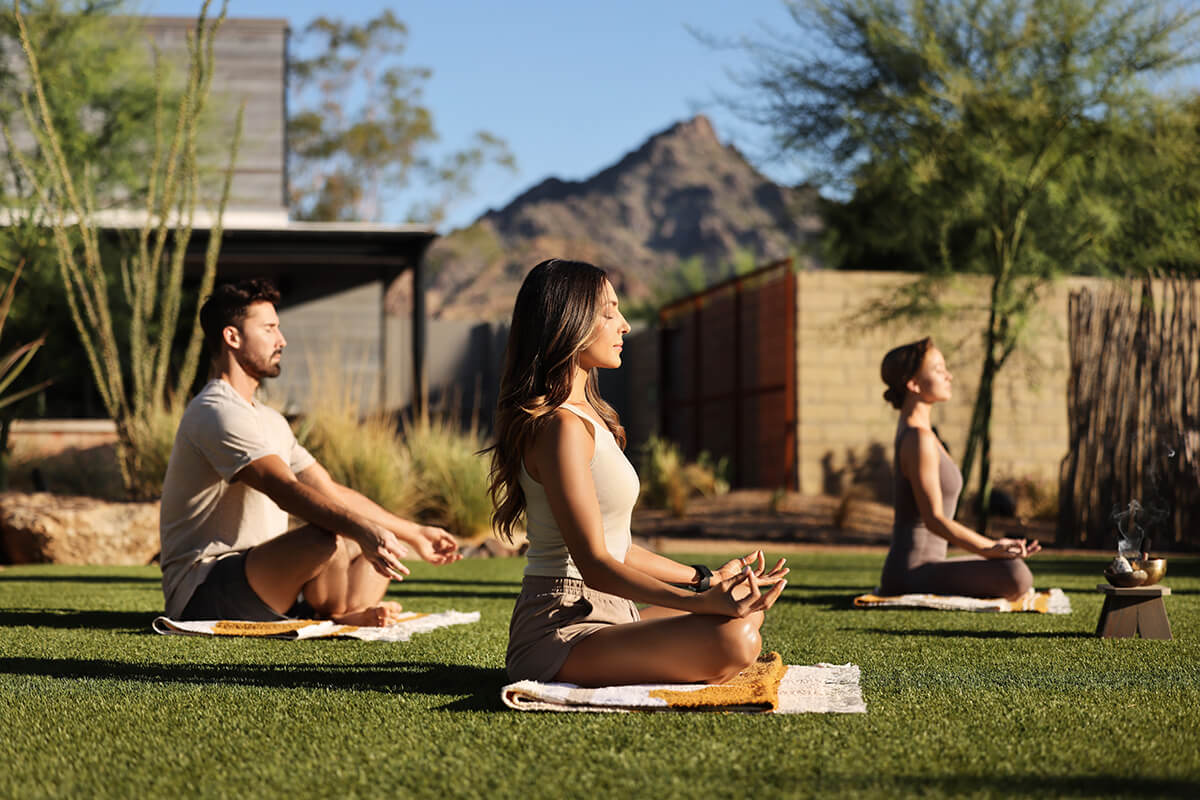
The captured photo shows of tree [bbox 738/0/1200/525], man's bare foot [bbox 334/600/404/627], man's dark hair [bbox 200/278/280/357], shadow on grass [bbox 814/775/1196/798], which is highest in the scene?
tree [bbox 738/0/1200/525]

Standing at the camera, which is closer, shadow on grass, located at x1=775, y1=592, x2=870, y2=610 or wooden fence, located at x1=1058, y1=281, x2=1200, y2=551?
shadow on grass, located at x1=775, y1=592, x2=870, y2=610

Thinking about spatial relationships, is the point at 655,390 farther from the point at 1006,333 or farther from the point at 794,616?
the point at 794,616

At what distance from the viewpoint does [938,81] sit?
1317 cm

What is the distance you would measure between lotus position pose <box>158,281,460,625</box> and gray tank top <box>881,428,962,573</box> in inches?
92.2

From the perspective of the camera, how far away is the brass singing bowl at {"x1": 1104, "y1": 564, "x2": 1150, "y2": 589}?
14.8 feet

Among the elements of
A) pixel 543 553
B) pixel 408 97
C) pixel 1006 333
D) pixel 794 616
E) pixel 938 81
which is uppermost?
pixel 408 97

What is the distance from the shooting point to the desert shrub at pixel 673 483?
13125 millimetres

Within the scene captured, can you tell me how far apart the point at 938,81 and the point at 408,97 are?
88.0ft

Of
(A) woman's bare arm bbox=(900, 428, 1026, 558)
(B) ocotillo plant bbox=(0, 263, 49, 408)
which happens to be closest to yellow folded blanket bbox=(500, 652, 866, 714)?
(A) woman's bare arm bbox=(900, 428, 1026, 558)

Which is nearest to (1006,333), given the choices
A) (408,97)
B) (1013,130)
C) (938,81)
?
(1013,130)

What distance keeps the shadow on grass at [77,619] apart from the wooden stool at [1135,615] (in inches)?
139

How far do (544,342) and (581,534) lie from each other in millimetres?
482

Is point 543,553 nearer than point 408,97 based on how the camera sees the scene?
Yes

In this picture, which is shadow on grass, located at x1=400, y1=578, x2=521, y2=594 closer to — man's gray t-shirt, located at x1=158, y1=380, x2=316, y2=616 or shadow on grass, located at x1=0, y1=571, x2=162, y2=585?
shadow on grass, located at x1=0, y1=571, x2=162, y2=585
